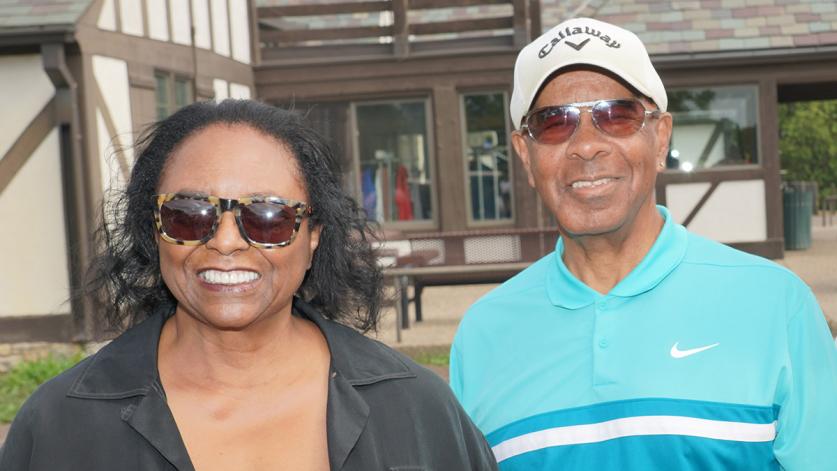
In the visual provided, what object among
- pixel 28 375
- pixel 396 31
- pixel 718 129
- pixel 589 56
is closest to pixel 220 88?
pixel 396 31

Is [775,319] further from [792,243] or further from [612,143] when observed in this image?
[792,243]

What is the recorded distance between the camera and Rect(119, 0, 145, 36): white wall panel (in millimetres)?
11810

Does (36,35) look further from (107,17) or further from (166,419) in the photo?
(166,419)

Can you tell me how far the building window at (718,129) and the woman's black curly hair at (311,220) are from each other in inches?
580

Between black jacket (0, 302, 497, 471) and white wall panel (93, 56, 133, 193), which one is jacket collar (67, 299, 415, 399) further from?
white wall panel (93, 56, 133, 193)

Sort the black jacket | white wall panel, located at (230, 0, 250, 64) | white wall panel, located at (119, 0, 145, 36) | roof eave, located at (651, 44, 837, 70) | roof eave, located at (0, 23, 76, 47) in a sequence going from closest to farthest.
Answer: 1. the black jacket
2. roof eave, located at (0, 23, 76, 47)
3. white wall panel, located at (119, 0, 145, 36)
4. white wall panel, located at (230, 0, 250, 64)
5. roof eave, located at (651, 44, 837, 70)

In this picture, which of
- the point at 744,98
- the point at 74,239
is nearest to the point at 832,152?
the point at 744,98

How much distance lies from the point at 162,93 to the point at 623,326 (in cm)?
1128

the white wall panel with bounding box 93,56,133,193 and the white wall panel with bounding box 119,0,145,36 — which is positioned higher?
the white wall panel with bounding box 119,0,145,36

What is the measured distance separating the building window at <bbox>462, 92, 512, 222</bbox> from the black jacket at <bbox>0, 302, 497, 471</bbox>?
567 inches

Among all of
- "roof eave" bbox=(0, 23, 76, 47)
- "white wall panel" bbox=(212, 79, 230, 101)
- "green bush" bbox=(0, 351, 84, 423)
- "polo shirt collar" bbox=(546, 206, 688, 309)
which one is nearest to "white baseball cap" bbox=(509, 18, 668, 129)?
"polo shirt collar" bbox=(546, 206, 688, 309)

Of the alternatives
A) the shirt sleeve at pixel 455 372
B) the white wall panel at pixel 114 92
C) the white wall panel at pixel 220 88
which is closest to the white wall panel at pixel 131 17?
the white wall panel at pixel 114 92

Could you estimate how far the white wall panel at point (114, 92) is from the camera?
11.2 meters

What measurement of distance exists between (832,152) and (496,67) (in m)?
21.5
